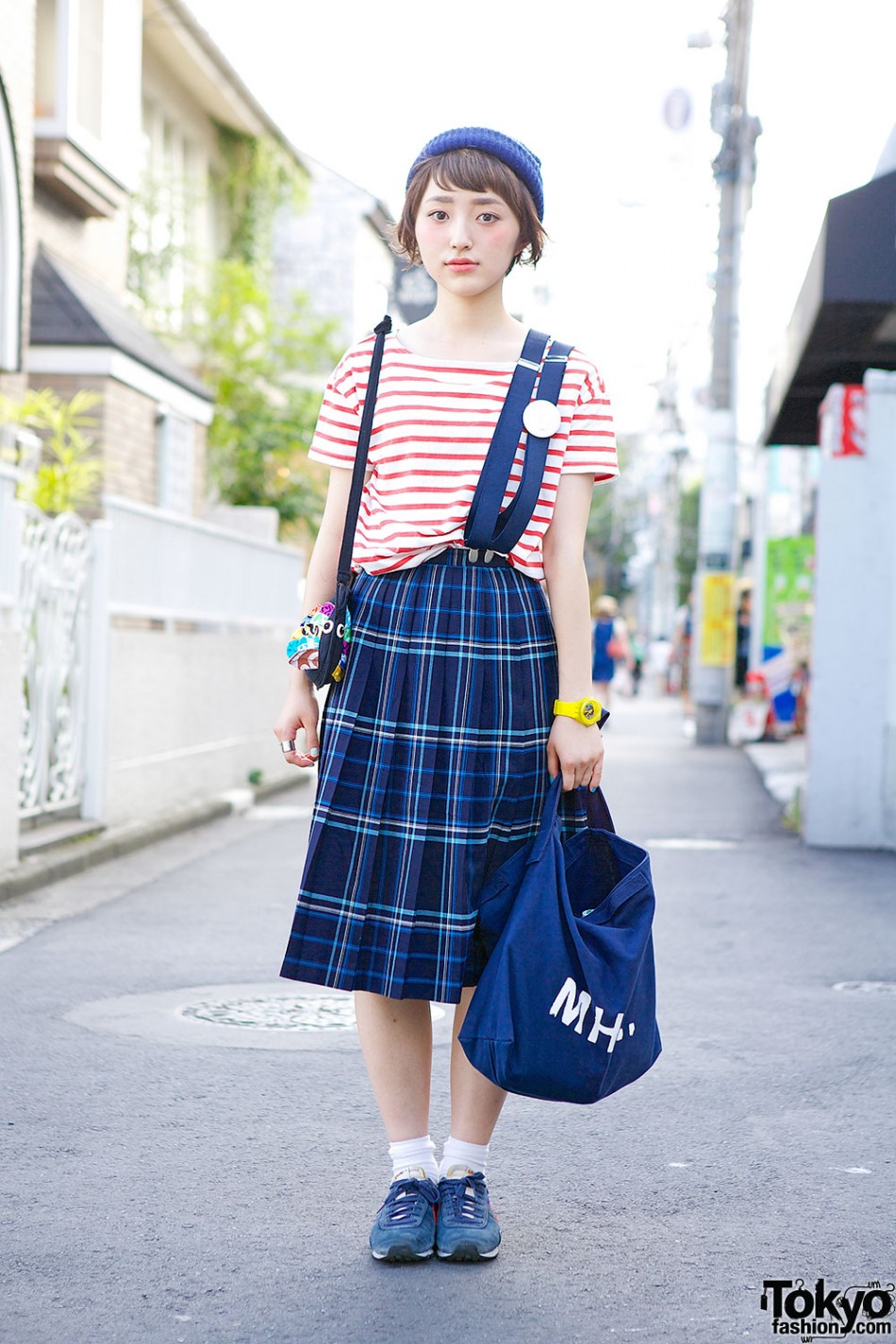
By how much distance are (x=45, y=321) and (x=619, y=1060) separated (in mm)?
12579

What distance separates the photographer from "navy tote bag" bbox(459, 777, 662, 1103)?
2.87m

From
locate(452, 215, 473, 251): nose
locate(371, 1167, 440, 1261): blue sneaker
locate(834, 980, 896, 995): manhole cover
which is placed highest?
locate(452, 215, 473, 251): nose

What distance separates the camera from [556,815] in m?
3.04

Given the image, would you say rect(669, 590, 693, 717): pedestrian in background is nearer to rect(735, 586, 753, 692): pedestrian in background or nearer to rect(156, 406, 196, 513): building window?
rect(735, 586, 753, 692): pedestrian in background

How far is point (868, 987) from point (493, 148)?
373cm

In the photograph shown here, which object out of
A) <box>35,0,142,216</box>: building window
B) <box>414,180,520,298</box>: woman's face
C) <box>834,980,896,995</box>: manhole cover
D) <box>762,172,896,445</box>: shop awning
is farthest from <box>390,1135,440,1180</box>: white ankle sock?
<box>35,0,142,216</box>: building window

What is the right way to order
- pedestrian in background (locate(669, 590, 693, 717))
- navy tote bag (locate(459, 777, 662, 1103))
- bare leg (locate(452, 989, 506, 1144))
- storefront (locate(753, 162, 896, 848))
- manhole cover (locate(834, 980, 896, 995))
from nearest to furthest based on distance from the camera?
1. navy tote bag (locate(459, 777, 662, 1103))
2. bare leg (locate(452, 989, 506, 1144))
3. manhole cover (locate(834, 980, 896, 995))
4. storefront (locate(753, 162, 896, 848))
5. pedestrian in background (locate(669, 590, 693, 717))

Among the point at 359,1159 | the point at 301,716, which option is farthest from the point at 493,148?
A: the point at 359,1159

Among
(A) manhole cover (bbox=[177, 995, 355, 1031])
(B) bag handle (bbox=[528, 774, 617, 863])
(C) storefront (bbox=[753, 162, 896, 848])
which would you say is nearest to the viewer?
(B) bag handle (bbox=[528, 774, 617, 863])

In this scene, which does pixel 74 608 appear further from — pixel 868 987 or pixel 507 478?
pixel 507 478

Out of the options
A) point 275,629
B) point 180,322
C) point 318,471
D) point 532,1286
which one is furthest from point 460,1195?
point 318,471

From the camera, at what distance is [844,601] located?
383 inches

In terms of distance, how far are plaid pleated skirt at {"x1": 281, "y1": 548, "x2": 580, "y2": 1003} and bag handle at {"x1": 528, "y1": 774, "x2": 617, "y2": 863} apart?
0.20 ft

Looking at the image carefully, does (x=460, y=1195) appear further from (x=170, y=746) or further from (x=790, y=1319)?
(x=170, y=746)
